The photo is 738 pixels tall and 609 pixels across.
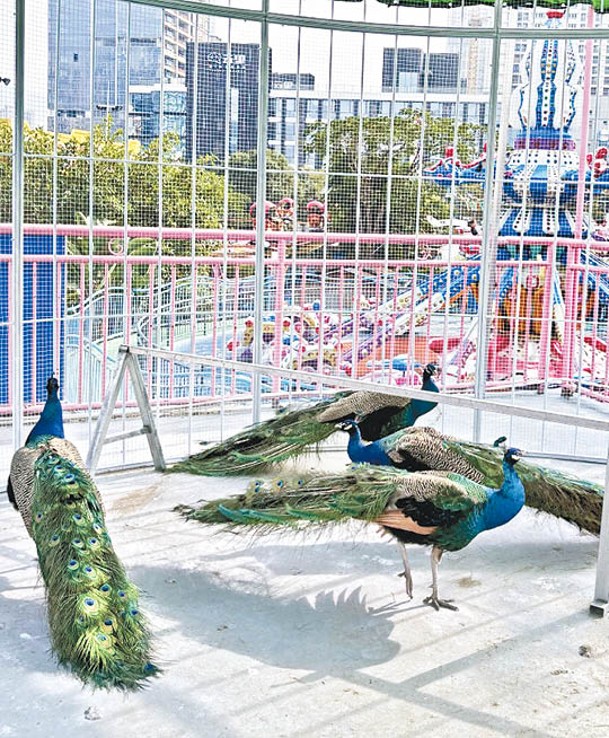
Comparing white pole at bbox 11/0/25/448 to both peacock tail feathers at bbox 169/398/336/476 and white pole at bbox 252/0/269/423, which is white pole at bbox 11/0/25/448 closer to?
peacock tail feathers at bbox 169/398/336/476

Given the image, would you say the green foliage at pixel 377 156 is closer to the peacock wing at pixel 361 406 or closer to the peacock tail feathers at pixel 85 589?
the peacock wing at pixel 361 406

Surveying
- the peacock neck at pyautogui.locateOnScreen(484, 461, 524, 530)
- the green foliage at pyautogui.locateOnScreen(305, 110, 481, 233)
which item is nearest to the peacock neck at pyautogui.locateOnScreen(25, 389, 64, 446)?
the peacock neck at pyautogui.locateOnScreen(484, 461, 524, 530)

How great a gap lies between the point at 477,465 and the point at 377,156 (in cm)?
365

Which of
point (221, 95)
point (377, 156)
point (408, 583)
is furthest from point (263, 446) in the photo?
point (377, 156)

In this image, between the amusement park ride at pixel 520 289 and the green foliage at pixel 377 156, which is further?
the amusement park ride at pixel 520 289

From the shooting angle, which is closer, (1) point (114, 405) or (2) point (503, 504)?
(2) point (503, 504)

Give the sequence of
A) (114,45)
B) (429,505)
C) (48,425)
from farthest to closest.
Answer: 1. (114,45)
2. (48,425)
3. (429,505)

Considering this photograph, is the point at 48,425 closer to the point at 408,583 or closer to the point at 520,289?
the point at 408,583

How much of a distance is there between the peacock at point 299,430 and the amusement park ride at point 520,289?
1.63 metres

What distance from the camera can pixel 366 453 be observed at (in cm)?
478

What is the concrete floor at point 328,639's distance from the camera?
3.15 m

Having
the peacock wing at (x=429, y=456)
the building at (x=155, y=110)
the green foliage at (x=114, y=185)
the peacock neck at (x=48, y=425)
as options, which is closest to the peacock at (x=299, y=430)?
the peacock wing at (x=429, y=456)

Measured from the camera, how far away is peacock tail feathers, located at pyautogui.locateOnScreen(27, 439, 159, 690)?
3215 millimetres

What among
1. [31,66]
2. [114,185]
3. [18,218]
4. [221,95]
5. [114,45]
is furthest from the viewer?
[114,185]
